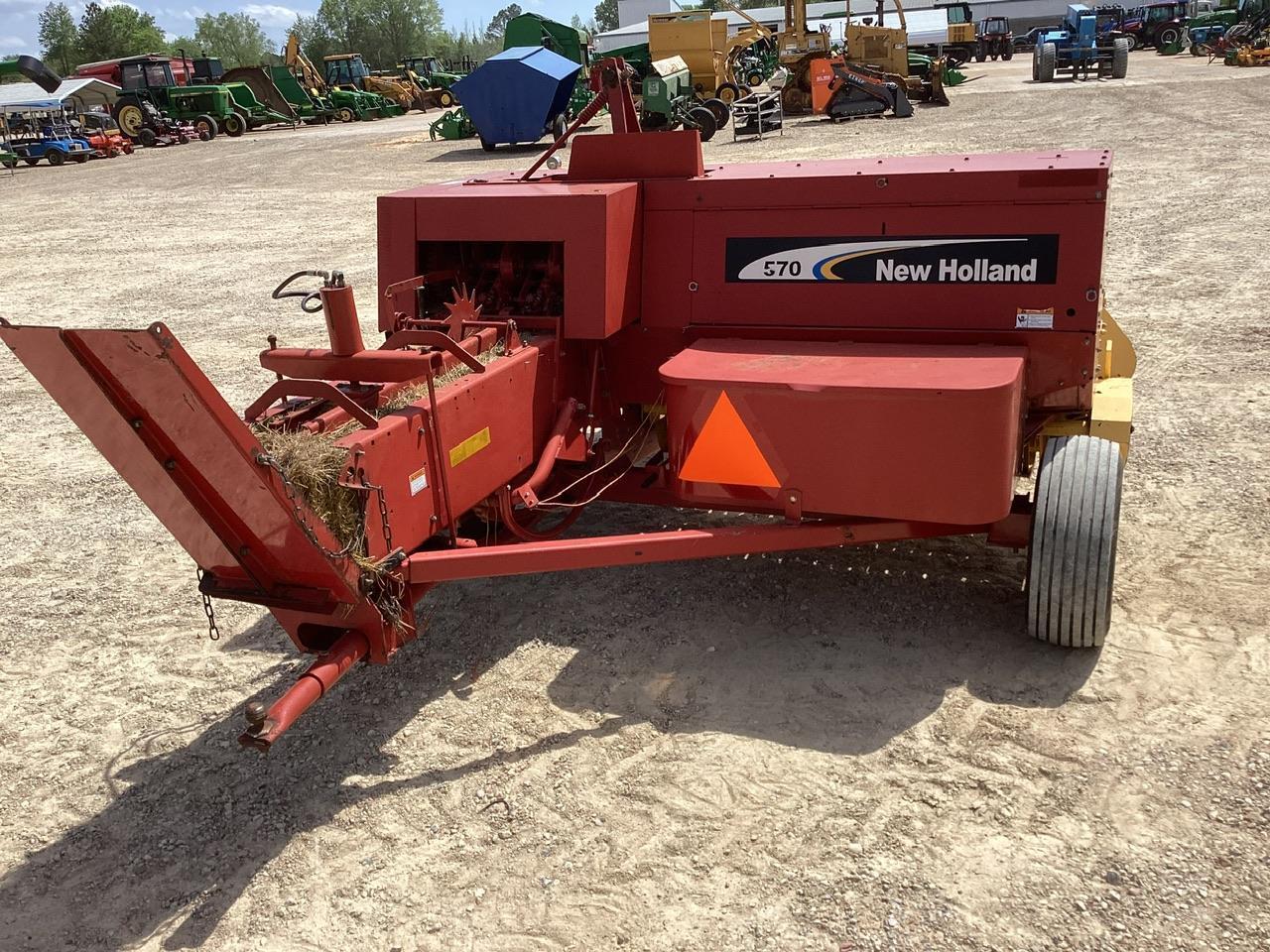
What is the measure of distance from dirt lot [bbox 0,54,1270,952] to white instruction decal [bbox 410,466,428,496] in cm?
89

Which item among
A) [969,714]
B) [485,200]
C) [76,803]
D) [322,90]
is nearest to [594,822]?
[969,714]

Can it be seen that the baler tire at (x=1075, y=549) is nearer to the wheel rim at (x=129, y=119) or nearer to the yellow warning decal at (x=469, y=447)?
the yellow warning decal at (x=469, y=447)

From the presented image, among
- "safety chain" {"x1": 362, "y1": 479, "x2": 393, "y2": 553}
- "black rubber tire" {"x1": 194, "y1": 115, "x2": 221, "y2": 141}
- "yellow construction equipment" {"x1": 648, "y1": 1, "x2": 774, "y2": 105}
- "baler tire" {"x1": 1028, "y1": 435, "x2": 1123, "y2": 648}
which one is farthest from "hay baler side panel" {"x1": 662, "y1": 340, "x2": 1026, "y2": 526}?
"black rubber tire" {"x1": 194, "y1": 115, "x2": 221, "y2": 141}

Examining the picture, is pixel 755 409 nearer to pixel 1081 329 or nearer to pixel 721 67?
pixel 1081 329

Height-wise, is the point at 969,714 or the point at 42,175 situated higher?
the point at 42,175

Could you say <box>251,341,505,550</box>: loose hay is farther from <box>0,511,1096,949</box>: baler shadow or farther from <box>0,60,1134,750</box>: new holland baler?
<box>0,511,1096,949</box>: baler shadow

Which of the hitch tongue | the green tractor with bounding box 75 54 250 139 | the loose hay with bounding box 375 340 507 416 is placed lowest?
the hitch tongue

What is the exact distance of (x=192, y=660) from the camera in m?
4.49

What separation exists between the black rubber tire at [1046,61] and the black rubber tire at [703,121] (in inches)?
479

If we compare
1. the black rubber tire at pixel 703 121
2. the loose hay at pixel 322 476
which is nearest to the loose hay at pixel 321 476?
the loose hay at pixel 322 476

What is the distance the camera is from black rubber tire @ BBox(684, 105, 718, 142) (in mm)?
22438

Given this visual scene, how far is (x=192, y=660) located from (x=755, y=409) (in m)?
2.56

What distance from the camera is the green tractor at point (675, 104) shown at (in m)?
22.3

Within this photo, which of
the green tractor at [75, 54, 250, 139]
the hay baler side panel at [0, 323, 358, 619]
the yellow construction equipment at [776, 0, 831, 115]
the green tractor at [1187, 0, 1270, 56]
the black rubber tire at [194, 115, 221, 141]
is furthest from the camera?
the green tractor at [1187, 0, 1270, 56]
